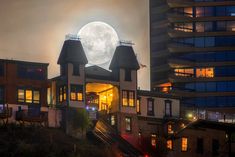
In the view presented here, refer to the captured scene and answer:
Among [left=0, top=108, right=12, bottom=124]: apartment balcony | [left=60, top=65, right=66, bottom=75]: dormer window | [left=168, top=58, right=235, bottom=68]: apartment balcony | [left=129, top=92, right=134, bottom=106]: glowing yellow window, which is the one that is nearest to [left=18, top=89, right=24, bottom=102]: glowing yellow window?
[left=0, top=108, right=12, bottom=124]: apartment balcony

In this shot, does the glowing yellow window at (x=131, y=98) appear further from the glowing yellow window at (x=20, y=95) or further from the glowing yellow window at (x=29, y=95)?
the glowing yellow window at (x=20, y=95)

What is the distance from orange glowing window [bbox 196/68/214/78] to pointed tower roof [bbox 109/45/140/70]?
3857 cm

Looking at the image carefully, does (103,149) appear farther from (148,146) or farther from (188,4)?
(188,4)

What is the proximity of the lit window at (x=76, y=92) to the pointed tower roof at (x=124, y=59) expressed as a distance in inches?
300

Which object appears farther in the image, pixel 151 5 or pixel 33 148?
pixel 151 5

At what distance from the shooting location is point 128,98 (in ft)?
374

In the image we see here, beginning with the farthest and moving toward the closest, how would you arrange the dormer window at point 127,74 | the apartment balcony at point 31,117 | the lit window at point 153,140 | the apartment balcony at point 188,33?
the apartment balcony at point 188,33 → the dormer window at point 127,74 → the lit window at point 153,140 → the apartment balcony at point 31,117

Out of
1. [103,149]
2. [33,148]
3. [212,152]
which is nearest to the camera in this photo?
[33,148]

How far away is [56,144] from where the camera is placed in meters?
96.8

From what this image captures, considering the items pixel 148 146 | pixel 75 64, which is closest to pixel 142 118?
pixel 148 146

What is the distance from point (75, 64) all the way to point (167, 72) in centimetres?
4621

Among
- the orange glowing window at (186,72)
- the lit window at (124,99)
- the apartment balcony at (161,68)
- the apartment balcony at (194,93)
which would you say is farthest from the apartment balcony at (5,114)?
the orange glowing window at (186,72)

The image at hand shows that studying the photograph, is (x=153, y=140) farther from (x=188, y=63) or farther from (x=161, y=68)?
(x=161, y=68)

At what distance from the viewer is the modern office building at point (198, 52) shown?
5950 inches
